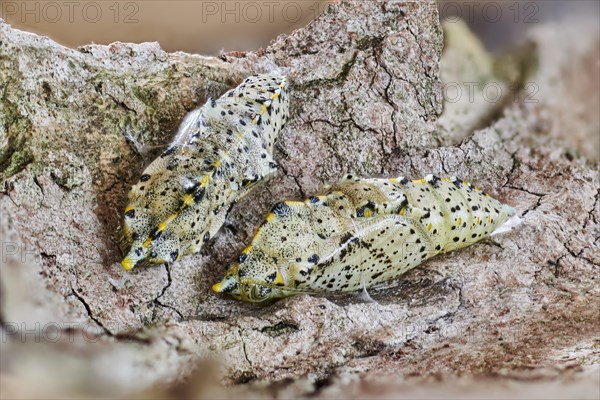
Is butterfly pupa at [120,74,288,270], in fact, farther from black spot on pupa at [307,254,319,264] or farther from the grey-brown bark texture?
black spot on pupa at [307,254,319,264]

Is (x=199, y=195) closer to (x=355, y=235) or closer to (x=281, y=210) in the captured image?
(x=281, y=210)

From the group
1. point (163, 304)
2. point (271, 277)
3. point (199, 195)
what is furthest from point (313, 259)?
point (163, 304)

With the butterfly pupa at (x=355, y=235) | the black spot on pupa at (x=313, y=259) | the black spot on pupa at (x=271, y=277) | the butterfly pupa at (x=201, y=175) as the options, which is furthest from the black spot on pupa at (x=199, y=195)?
the black spot on pupa at (x=313, y=259)

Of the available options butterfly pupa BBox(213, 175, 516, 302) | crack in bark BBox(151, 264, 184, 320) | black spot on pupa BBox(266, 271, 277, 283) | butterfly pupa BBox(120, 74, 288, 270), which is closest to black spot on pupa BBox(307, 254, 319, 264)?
butterfly pupa BBox(213, 175, 516, 302)

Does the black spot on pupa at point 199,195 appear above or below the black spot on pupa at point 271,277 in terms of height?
above

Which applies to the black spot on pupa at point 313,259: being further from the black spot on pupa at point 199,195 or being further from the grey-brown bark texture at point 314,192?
the black spot on pupa at point 199,195
